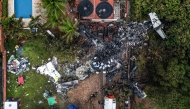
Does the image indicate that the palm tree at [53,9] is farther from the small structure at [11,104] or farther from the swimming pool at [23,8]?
the small structure at [11,104]

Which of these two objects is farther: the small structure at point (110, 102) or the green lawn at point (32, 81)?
the green lawn at point (32, 81)

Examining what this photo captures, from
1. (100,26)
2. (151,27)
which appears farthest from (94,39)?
(151,27)

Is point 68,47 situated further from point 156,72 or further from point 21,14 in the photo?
point 156,72

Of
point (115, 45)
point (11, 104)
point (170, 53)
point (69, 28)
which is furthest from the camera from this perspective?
point (11, 104)

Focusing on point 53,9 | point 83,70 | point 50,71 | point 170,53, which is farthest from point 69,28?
point 170,53

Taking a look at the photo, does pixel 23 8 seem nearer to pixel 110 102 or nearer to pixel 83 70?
pixel 83 70

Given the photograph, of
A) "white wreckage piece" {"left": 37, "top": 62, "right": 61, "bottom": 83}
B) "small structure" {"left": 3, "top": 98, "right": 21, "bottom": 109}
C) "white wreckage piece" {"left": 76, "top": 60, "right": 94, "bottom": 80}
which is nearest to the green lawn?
"white wreckage piece" {"left": 37, "top": 62, "right": 61, "bottom": 83}

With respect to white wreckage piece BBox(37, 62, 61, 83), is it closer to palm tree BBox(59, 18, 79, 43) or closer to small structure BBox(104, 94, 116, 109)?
palm tree BBox(59, 18, 79, 43)

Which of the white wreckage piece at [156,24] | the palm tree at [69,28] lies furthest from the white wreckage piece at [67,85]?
the white wreckage piece at [156,24]
